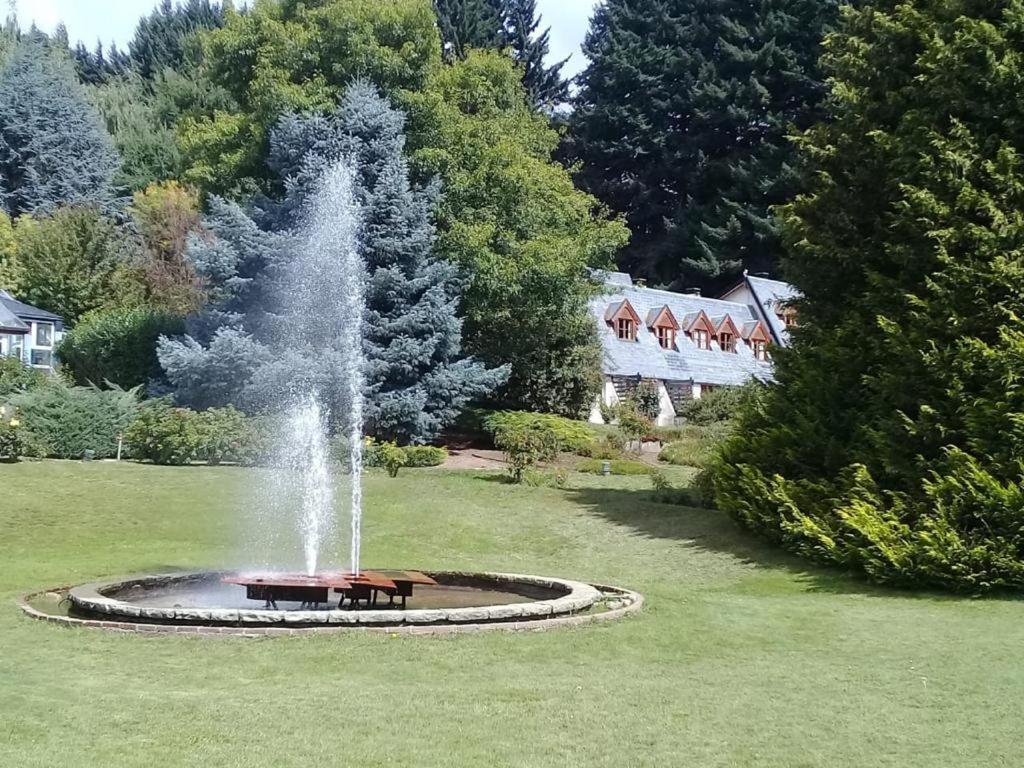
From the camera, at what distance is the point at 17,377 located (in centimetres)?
2897

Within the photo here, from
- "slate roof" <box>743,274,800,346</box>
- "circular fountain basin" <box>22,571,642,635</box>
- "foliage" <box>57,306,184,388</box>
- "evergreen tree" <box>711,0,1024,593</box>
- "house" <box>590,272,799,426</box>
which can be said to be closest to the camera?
"circular fountain basin" <box>22,571,642,635</box>

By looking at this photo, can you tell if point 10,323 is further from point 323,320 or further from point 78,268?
point 323,320

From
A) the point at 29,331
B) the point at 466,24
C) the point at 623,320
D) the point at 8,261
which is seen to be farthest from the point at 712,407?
the point at 466,24

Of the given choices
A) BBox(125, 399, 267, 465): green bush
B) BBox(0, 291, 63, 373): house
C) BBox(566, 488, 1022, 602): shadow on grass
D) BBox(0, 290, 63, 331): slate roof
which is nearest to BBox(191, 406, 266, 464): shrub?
BBox(125, 399, 267, 465): green bush

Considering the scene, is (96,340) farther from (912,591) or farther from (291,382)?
(912,591)

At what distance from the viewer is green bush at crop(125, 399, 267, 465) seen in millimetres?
24078

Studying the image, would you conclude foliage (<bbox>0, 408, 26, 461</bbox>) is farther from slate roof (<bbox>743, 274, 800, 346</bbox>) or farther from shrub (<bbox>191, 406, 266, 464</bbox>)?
slate roof (<bbox>743, 274, 800, 346</bbox>)

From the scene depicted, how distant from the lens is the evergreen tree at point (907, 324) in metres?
13.9

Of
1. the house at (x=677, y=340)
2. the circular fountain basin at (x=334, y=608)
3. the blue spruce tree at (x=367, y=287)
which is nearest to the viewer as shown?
the circular fountain basin at (x=334, y=608)

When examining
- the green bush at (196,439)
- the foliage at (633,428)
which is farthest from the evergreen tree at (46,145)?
the foliage at (633,428)

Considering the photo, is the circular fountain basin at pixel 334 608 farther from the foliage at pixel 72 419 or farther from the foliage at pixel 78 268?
the foliage at pixel 78 268

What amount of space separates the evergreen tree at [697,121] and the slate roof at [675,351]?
722cm

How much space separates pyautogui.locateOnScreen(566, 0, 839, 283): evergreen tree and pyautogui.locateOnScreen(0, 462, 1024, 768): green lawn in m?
44.1

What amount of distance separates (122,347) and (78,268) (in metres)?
9.63
